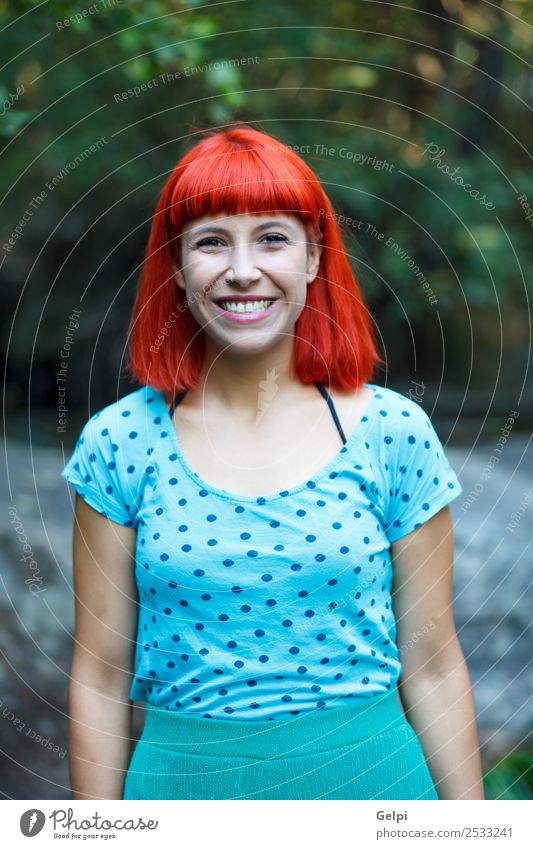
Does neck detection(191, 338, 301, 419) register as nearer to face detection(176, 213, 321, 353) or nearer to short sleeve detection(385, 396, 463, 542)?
face detection(176, 213, 321, 353)

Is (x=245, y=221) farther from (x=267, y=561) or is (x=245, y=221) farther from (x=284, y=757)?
(x=284, y=757)

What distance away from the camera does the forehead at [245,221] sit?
1.27 metres

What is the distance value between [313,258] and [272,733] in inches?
24.9

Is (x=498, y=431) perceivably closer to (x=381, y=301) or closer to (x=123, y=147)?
(x=381, y=301)

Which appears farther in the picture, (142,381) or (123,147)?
(123,147)

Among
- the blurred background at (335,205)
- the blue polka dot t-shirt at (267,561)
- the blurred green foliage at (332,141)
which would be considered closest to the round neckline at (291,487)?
the blue polka dot t-shirt at (267,561)

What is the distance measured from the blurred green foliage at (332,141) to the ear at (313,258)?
201 cm

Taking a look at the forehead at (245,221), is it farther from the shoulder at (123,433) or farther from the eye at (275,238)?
the shoulder at (123,433)

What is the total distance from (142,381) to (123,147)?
8.84 feet

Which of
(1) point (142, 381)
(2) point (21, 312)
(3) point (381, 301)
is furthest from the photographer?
(2) point (21, 312)

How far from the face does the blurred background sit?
1292 mm

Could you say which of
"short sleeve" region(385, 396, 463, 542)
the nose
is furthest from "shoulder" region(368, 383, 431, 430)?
the nose
